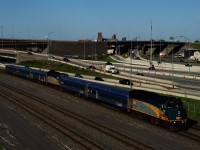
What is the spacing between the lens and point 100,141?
31016 millimetres

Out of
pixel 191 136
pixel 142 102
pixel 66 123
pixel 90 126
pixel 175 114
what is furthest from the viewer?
pixel 66 123

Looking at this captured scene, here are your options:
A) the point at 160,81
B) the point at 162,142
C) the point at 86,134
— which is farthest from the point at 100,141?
the point at 160,81

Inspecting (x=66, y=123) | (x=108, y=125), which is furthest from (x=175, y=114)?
(x=66, y=123)

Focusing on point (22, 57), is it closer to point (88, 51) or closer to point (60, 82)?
point (88, 51)

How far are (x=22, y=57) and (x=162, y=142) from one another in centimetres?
12456

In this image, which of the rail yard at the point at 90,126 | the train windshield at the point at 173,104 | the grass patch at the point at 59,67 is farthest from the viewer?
the grass patch at the point at 59,67

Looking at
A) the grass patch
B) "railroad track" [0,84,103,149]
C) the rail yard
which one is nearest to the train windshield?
the rail yard

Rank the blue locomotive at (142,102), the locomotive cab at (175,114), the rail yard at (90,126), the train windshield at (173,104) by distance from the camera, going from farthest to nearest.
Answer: the train windshield at (173,104), the blue locomotive at (142,102), the locomotive cab at (175,114), the rail yard at (90,126)

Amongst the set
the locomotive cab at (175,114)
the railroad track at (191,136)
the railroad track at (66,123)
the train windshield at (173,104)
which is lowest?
the railroad track at (191,136)

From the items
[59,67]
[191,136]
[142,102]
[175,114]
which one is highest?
[142,102]

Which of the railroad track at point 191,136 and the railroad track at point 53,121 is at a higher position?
the railroad track at point 53,121

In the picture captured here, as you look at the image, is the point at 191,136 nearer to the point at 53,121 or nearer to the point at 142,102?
the point at 142,102

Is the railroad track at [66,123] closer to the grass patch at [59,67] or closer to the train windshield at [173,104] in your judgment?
the train windshield at [173,104]

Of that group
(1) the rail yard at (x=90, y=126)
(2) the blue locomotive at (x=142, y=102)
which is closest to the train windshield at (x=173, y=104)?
(2) the blue locomotive at (x=142, y=102)
